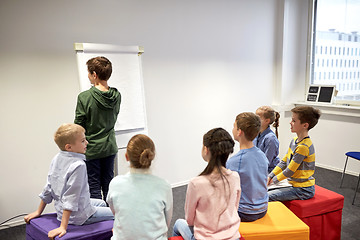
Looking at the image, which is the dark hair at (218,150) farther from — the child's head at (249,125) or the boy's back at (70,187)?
the boy's back at (70,187)

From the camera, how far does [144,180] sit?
159 centimetres

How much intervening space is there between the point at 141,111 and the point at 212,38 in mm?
1432

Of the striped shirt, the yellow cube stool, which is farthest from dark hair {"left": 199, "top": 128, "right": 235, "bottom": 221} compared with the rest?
the striped shirt

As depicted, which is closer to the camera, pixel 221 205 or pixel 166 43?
pixel 221 205

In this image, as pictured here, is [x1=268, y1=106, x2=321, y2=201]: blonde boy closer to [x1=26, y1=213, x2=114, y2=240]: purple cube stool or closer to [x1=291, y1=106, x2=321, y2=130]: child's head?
[x1=291, y1=106, x2=321, y2=130]: child's head

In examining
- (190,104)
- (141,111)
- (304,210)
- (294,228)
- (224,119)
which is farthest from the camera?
(224,119)

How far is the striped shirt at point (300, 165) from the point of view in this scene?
2301mm

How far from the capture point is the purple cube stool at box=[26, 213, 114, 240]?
1832 millimetres

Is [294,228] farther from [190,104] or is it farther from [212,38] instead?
[212,38]

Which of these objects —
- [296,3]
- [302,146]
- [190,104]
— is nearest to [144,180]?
[302,146]

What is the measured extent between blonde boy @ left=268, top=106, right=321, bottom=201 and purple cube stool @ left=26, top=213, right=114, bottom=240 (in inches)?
48.7

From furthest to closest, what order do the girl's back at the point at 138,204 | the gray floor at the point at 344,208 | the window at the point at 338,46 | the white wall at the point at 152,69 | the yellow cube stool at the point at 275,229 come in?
the window at the point at 338,46 → the white wall at the point at 152,69 → the gray floor at the point at 344,208 → the yellow cube stool at the point at 275,229 → the girl's back at the point at 138,204

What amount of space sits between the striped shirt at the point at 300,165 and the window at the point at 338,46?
2366mm

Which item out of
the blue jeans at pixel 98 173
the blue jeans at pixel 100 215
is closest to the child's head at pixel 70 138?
the blue jeans at pixel 100 215
